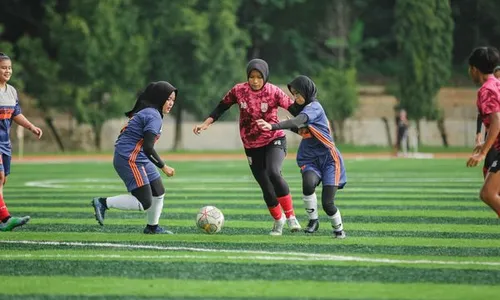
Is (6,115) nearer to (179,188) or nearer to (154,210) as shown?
(154,210)

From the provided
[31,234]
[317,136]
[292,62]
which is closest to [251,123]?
[317,136]

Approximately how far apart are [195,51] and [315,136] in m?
40.4

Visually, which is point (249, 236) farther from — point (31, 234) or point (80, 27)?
point (80, 27)

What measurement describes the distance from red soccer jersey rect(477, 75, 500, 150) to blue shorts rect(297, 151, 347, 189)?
7.00ft

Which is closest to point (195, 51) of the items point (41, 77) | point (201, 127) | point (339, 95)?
point (41, 77)

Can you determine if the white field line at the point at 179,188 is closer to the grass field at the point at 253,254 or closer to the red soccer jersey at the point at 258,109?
the grass field at the point at 253,254

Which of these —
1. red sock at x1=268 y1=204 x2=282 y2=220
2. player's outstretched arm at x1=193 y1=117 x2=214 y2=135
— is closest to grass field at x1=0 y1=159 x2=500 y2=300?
red sock at x1=268 y1=204 x2=282 y2=220

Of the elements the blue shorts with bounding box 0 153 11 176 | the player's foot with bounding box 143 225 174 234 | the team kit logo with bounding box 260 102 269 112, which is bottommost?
the player's foot with bounding box 143 225 174 234

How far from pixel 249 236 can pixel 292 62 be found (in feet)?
187

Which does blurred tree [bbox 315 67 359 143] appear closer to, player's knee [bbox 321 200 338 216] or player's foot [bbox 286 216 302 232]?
player's foot [bbox 286 216 302 232]

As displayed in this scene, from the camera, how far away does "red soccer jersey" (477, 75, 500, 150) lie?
970 cm

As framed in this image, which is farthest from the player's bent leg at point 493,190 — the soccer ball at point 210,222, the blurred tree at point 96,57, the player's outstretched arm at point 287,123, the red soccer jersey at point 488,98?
the blurred tree at point 96,57

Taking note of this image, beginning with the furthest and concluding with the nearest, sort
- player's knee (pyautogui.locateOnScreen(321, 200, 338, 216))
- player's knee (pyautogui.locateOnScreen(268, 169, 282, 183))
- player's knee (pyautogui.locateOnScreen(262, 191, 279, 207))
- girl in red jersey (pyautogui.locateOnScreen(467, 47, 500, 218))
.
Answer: player's knee (pyautogui.locateOnScreen(262, 191, 279, 207)) → player's knee (pyautogui.locateOnScreen(268, 169, 282, 183)) → player's knee (pyautogui.locateOnScreen(321, 200, 338, 216)) → girl in red jersey (pyautogui.locateOnScreen(467, 47, 500, 218))

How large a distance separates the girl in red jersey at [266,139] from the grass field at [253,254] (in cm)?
35
